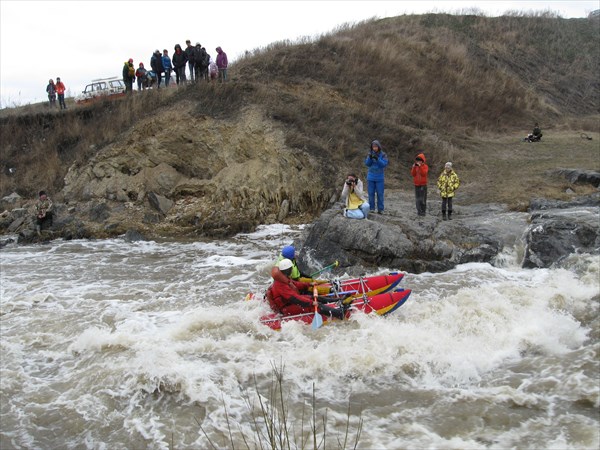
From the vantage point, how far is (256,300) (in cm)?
980

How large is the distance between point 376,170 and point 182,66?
12268 millimetres

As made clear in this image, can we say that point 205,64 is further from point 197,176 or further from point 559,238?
point 559,238

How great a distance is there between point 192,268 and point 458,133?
14.7 m

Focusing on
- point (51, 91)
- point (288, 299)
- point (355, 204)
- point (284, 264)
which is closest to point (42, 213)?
point (51, 91)

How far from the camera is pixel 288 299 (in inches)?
349

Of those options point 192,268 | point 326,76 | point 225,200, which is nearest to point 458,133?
point 326,76

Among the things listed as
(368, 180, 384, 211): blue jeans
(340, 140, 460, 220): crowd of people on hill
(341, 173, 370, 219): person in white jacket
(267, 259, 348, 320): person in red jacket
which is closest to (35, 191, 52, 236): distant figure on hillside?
(340, 140, 460, 220): crowd of people on hill

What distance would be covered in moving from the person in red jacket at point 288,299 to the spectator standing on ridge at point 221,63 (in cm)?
1342

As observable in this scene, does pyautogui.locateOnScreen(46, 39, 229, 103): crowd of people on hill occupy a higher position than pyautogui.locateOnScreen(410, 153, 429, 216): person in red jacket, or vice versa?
pyautogui.locateOnScreen(46, 39, 229, 103): crowd of people on hill

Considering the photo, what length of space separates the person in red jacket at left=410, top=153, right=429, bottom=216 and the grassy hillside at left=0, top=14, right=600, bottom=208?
3.82 m

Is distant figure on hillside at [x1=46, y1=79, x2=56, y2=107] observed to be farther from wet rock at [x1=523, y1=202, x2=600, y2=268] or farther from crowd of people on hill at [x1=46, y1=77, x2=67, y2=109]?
wet rock at [x1=523, y1=202, x2=600, y2=268]

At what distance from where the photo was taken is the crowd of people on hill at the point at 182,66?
67.9 ft

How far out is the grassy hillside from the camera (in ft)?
64.0

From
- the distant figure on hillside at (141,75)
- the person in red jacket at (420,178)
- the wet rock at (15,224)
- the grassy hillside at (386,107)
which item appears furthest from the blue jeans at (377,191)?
the distant figure on hillside at (141,75)
